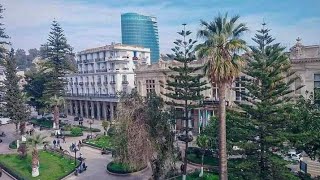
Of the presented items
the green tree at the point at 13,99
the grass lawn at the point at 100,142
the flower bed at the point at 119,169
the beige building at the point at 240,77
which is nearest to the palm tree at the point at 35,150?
the flower bed at the point at 119,169

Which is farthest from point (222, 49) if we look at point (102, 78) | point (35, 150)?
point (102, 78)

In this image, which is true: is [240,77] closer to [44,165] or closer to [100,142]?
[100,142]

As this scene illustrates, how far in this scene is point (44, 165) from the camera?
34.2 meters

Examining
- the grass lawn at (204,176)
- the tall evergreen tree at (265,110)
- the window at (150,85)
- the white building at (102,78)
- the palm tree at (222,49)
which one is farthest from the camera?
the white building at (102,78)

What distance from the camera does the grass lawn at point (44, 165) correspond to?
30953 millimetres

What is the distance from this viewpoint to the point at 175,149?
83.8 ft

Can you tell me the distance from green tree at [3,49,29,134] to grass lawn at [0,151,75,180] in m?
6.15

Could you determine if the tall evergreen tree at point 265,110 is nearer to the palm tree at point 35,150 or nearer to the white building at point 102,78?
the palm tree at point 35,150

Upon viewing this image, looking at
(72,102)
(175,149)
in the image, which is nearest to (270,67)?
(175,149)

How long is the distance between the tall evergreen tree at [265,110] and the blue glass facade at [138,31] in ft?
314

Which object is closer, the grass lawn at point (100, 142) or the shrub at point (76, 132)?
the grass lawn at point (100, 142)

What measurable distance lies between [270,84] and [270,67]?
126cm

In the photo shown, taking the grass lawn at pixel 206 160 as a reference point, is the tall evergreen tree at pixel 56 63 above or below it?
above

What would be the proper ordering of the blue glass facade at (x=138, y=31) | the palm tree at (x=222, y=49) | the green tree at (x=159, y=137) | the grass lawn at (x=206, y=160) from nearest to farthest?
1. the palm tree at (x=222, y=49)
2. the green tree at (x=159, y=137)
3. the grass lawn at (x=206, y=160)
4. the blue glass facade at (x=138, y=31)
